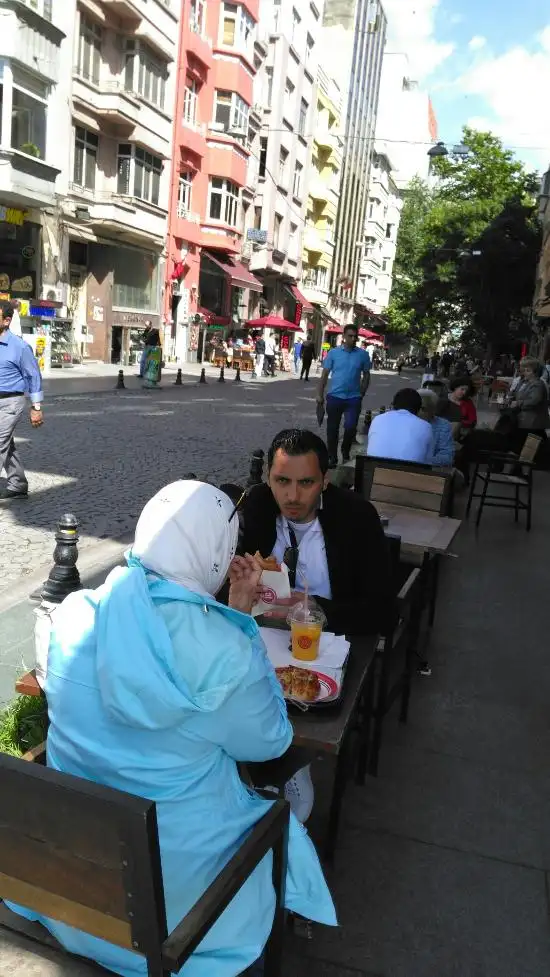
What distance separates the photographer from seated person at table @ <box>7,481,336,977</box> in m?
1.70

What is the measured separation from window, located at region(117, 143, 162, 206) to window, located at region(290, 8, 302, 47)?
70.0 feet

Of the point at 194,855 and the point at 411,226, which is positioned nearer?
the point at 194,855

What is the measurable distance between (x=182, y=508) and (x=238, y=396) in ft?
68.3

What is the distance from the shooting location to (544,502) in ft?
34.9

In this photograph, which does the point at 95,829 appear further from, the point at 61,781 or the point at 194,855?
the point at 194,855

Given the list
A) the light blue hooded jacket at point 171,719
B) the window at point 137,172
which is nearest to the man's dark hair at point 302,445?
the light blue hooded jacket at point 171,719

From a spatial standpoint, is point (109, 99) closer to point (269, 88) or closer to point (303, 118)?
point (269, 88)

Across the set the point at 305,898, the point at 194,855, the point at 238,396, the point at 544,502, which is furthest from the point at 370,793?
the point at 238,396

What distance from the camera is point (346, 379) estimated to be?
11.4m

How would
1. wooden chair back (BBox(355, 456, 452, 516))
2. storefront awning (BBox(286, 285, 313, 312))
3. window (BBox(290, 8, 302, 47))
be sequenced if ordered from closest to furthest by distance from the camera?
wooden chair back (BBox(355, 456, 452, 516)) < window (BBox(290, 8, 302, 47)) < storefront awning (BBox(286, 285, 313, 312))

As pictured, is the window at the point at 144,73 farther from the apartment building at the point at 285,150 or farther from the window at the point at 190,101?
the apartment building at the point at 285,150

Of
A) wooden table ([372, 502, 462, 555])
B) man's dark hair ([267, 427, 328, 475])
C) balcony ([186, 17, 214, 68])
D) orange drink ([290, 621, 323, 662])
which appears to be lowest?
wooden table ([372, 502, 462, 555])

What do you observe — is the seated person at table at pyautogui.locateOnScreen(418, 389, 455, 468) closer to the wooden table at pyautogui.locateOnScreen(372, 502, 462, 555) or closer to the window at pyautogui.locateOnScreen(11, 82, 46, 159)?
the wooden table at pyautogui.locateOnScreen(372, 502, 462, 555)

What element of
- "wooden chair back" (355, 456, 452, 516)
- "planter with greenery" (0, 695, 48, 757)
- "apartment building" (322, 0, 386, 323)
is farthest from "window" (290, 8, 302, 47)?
"planter with greenery" (0, 695, 48, 757)
